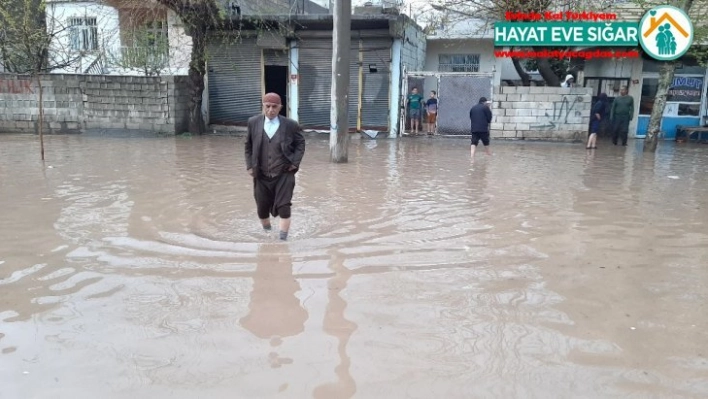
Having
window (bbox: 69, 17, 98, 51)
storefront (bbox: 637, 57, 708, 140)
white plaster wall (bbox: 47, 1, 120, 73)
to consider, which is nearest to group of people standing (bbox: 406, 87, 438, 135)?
storefront (bbox: 637, 57, 708, 140)

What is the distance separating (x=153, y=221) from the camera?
6.53m

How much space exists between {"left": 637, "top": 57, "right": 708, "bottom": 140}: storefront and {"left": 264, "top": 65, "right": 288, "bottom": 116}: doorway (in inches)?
471

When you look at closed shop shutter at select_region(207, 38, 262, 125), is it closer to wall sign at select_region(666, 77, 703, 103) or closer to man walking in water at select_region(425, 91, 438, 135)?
man walking in water at select_region(425, 91, 438, 135)

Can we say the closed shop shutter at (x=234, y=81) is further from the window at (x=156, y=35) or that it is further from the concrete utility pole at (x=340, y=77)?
the concrete utility pole at (x=340, y=77)

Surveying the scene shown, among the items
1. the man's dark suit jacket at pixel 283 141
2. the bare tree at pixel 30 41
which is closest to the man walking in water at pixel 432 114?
the bare tree at pixel 30 41

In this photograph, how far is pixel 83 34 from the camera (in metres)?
19.4

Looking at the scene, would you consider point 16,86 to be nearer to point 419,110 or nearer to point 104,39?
point 104,39

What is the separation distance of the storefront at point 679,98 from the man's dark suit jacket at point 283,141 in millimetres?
16832

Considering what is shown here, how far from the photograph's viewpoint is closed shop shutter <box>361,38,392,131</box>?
1695cm

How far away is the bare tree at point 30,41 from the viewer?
15.1 m

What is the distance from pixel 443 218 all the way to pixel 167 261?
332 cm

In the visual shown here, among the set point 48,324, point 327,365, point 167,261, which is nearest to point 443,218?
point 167,261

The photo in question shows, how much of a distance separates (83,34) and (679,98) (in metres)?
20.6
